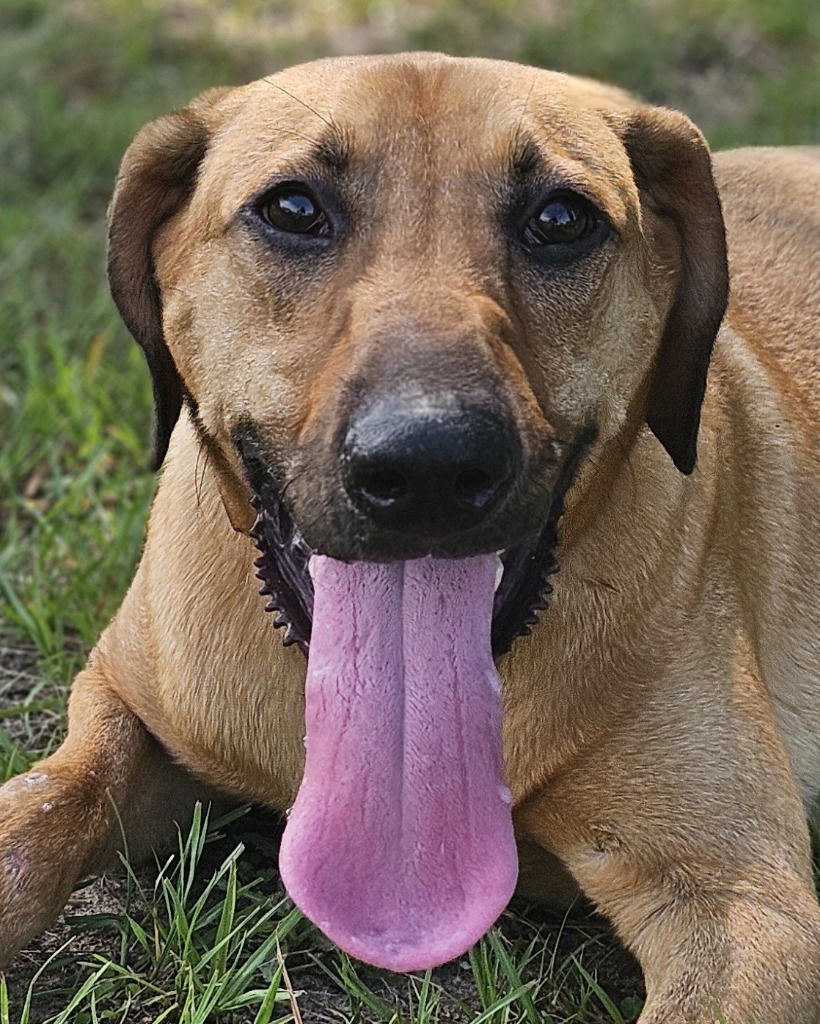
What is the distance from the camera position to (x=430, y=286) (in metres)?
2.54

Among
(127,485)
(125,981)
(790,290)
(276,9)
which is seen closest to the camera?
(125,981)

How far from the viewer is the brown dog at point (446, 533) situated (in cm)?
252

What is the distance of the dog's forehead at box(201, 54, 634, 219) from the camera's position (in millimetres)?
2688

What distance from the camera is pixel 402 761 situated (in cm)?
263

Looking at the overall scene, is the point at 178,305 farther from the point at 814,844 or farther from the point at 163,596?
the point at 814,844

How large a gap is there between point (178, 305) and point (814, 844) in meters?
1.67

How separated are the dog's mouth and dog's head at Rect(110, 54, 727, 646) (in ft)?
0.55

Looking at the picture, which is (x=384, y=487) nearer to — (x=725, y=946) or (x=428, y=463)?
(x=428, y=463)

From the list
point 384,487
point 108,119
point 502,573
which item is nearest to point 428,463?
point 384,487

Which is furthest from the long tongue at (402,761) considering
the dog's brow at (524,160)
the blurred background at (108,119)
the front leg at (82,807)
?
the blurred background at (108,119)

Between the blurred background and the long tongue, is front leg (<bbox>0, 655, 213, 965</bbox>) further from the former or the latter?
the blurred background

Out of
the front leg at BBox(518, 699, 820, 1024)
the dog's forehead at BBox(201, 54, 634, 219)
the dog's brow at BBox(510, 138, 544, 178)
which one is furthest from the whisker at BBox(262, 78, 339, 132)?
the front leg at BBox(518, 699, 820, 1024)

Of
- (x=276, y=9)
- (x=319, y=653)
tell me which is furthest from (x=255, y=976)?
(x=276, y=9)

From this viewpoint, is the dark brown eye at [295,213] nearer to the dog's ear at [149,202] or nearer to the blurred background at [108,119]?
the dog's ear at [149,202]
